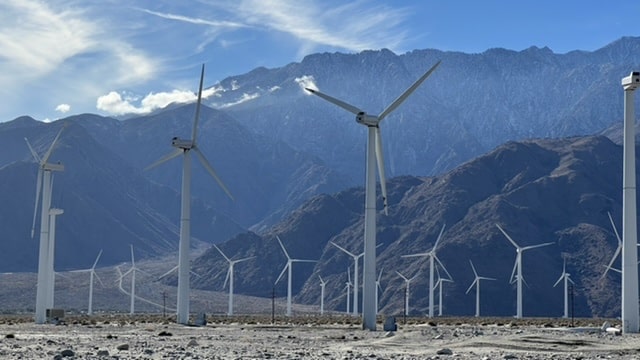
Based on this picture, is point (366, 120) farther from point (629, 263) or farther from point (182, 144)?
point (182, 144)

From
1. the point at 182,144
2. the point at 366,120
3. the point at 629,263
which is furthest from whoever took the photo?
the point at 182,144

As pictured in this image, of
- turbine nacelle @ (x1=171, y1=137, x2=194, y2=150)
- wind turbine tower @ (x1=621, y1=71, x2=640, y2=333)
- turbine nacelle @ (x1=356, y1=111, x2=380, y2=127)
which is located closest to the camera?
wind turbine tower @ (x1=621, y1=71, x2=640, y2=333)

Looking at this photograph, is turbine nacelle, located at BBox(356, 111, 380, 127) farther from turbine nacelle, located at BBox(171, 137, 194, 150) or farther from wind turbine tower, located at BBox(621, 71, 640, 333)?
turbine nacelle, located at BBox(171, 137, 194, 150)

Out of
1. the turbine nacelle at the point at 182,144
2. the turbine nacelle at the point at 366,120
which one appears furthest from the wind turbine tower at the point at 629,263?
the turbine nacelle at the point at 182,144

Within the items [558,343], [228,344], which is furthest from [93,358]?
[558,343]

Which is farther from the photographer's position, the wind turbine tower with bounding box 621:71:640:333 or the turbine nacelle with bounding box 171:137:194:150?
the turbine nacelle with bounding box 171:137:194:150

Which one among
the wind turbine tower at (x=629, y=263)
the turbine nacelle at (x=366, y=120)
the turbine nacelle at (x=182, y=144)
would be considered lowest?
the wind turbine tower at (x=629, y=263)

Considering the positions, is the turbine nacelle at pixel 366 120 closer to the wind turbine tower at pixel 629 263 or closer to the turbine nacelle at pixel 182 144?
the wind turbine tower at pixel 629 263

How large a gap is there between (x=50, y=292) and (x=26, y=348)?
7754cm

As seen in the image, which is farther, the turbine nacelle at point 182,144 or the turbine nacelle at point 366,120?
the turbine nacelle at point 182,144

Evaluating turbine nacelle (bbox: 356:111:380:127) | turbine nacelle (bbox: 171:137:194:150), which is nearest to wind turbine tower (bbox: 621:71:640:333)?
turbine nacelle (bbox: 356:111:380:127)

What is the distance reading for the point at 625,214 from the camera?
198ft

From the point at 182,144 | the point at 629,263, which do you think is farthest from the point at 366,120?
the point at 182,144

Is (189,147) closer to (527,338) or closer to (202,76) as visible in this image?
(202,76)
